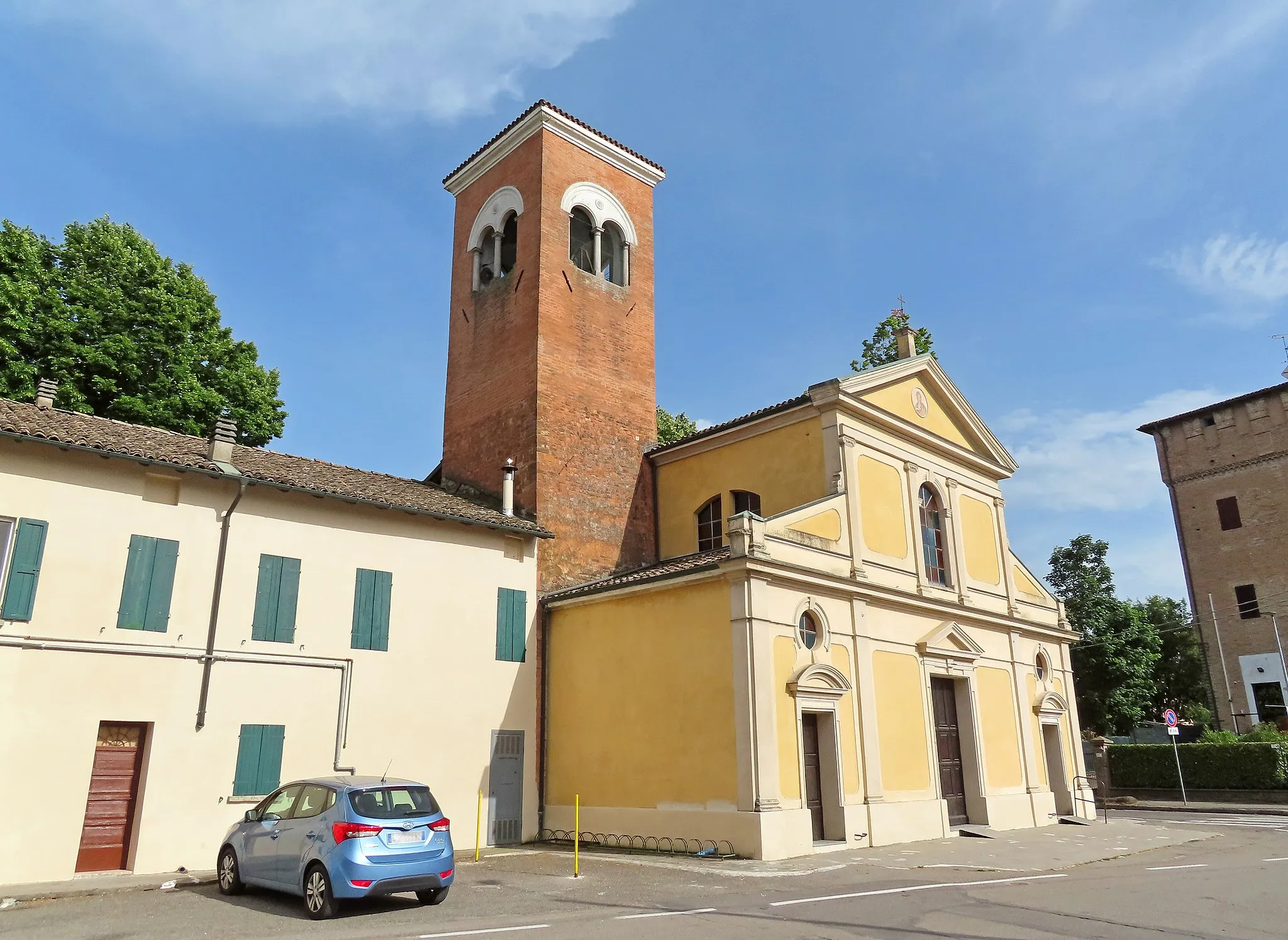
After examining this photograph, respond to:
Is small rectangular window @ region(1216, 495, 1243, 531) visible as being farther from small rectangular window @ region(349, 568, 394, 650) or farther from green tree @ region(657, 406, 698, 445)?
small rectangular window @ region(349, 568, 394, 650)

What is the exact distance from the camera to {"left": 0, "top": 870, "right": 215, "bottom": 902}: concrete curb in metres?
10.7

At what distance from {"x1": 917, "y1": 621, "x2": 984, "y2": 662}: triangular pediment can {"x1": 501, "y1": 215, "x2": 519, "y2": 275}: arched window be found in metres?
13.3

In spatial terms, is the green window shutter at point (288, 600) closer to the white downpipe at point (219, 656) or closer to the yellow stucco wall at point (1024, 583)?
the white downpipe at point (219, 656)

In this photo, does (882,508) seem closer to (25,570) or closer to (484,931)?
(484,931)

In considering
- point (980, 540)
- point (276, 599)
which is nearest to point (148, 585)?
point (276, 599)

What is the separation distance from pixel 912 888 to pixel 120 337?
2041cm

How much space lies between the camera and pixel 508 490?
18859 millimetres

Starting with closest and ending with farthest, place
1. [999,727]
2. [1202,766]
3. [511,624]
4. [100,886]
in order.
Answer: [100,886] < [511,624] < [999,727] < [1202,766]

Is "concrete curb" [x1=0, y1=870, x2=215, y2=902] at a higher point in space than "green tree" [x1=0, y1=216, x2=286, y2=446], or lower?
lower

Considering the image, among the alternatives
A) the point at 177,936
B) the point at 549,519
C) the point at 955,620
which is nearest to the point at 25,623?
the point at 177,936

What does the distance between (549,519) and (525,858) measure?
693cm

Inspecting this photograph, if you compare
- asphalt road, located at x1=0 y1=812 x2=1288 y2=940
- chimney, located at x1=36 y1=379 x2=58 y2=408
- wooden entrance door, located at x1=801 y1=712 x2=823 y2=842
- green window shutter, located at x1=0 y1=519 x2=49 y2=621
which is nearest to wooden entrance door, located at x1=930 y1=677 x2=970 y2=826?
wooden entrance door, located at x1=801 y1=712 x2=823 y2=842

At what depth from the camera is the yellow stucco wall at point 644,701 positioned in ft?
48.6

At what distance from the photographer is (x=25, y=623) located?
482 inches
